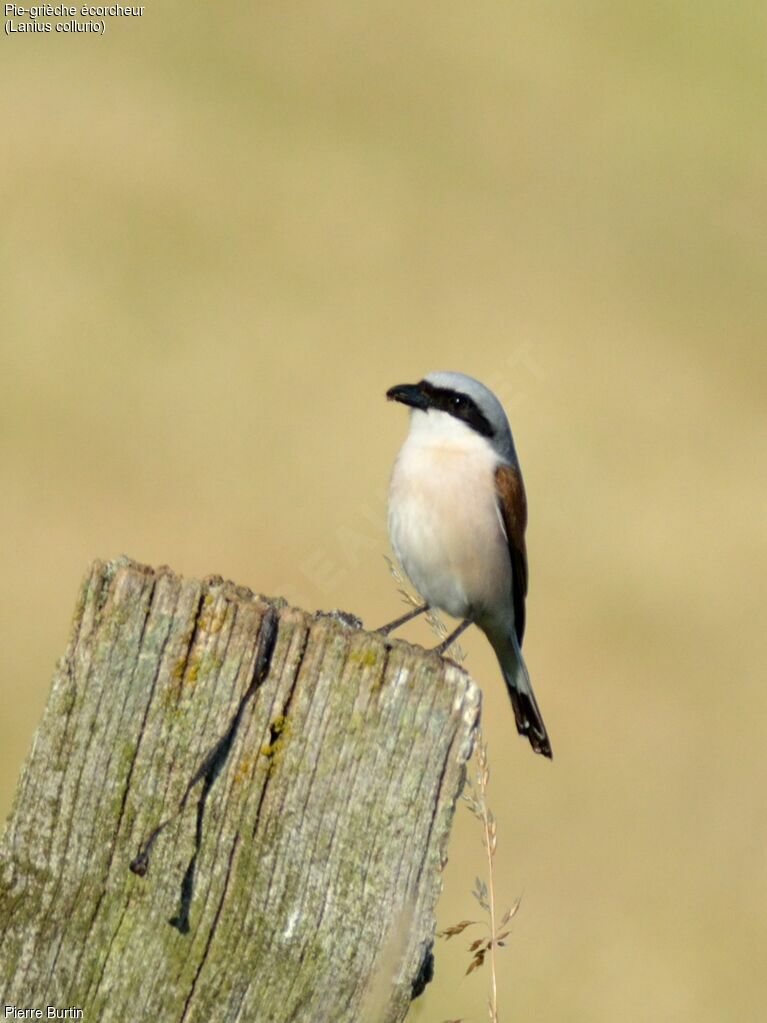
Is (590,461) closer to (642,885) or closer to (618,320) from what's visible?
(618,320)

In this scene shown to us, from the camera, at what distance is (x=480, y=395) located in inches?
219

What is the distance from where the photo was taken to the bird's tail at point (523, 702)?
6223mm

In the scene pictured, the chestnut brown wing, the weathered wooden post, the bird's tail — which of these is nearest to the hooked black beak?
the chestnut brown wing

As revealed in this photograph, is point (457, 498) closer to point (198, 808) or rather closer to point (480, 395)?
point (480, 395)

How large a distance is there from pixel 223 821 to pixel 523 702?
12.8ft

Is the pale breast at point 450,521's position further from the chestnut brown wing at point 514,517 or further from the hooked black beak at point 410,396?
the hooked black beak at point 410,396

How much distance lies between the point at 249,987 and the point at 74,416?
9709 mm

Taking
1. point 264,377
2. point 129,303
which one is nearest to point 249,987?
point 264,377

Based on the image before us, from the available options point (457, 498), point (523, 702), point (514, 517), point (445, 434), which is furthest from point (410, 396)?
point (523, 702)

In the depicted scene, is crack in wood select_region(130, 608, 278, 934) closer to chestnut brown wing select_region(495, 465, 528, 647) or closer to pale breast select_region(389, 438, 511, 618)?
pale breast select_region(389, 438, 511, 618)

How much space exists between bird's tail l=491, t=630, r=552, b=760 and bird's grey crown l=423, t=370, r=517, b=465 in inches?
37.2

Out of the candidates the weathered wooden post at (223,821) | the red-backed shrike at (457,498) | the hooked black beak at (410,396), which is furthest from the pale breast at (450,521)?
the weathered wooden post at (223,821)

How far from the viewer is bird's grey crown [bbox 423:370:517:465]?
5570mm

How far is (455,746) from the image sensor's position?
8.19ft
